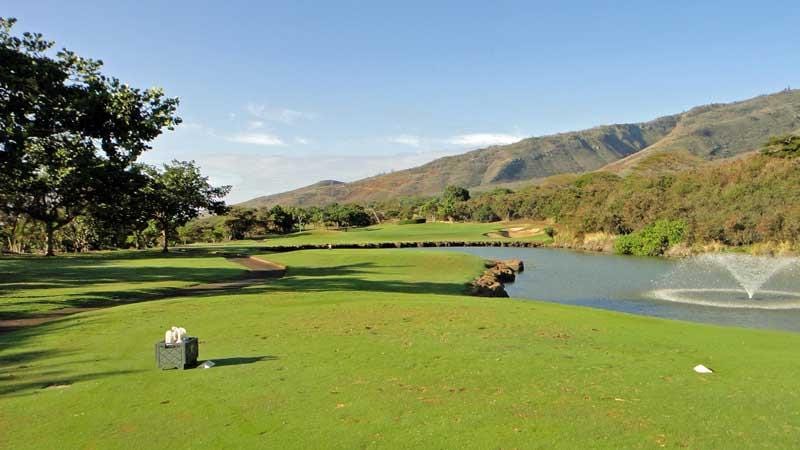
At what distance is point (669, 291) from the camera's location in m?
34.8

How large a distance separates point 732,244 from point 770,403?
62704 millimetres

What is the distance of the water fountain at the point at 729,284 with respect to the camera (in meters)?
29.5

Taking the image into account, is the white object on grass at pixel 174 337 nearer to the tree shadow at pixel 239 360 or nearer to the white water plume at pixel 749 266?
the tree shadow at pixel 239 360

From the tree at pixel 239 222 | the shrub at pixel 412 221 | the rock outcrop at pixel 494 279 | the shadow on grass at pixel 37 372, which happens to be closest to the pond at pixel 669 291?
the rock outcrop at pixel 494 279

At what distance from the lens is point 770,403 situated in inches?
396

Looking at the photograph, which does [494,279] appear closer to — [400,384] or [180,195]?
[400,384]

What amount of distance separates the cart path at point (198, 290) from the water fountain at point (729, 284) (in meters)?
24.3

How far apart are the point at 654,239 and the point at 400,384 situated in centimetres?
6742

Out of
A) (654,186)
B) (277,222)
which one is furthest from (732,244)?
(277,222)

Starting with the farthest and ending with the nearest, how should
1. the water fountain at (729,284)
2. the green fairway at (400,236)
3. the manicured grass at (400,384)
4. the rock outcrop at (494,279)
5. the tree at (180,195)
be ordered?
the green fairway at (400,236) < the tree at (180,195) < the rock outcrop at (494,279) < the water fountain at (729,284) < the manicured grass at (400,384)

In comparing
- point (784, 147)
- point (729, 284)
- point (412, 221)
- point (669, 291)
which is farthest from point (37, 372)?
point (412, 221)

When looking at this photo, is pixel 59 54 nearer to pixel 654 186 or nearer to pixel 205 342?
pixel 205 342

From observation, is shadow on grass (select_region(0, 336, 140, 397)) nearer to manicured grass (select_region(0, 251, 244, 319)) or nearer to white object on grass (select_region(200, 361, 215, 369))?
white object on grass (select_region(200, 361, 215, 369))

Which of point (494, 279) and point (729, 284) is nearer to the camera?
point (729, 284)
